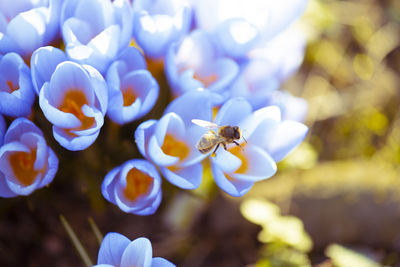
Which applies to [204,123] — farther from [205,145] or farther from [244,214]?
[244,214]

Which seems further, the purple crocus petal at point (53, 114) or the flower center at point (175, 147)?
the flower center at point (175, 147)

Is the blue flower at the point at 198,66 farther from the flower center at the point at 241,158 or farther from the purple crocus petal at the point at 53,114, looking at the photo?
the purple crocus petal at the point at 53,114

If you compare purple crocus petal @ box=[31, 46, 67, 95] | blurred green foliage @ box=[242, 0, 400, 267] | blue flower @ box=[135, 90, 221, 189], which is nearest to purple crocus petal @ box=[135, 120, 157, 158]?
blue flower @ box=[135, 90, 221, 189]

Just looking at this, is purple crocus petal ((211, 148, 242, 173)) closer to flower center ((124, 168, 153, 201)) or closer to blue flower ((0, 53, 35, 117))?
flower center ((124, 168, 153, 201))

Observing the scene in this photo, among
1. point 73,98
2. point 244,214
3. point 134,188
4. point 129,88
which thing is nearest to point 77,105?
point 73,98

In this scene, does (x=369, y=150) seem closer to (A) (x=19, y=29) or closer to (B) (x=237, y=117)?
(B) (x=237, y=117)

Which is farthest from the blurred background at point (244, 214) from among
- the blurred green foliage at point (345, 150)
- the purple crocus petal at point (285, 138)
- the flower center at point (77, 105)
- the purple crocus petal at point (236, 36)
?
the purple crocus petal at point (285, 138)

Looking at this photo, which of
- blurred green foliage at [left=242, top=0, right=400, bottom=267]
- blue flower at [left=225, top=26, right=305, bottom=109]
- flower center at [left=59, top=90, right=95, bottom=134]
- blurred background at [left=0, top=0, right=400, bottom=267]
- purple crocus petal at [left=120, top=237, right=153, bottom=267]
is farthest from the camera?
blurred green foliage at [left=242, top=0, right=400, bottom=267]

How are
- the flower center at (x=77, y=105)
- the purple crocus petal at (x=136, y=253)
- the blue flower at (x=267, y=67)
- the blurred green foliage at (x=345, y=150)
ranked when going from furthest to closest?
the blurred green foliage at (x=345, y=150), the blue flower at (x=267, y=67), the flower center at (x=77, y=105), the purple crocus petal at (x=136, y=253)
